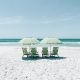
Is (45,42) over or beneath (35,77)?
over

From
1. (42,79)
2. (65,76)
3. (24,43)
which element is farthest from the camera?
(24,43)

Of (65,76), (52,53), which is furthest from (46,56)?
(65,76)

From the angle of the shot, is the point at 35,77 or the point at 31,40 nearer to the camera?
the point at 35,77

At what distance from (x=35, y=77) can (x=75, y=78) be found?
191 centimetres

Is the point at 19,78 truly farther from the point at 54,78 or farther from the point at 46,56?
the point at 46,56

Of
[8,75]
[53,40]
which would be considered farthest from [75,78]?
[53,40]

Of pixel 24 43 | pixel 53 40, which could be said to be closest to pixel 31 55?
pixel 24 43

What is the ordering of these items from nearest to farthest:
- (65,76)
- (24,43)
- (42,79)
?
(42,79)
(65,76)
(24,43)

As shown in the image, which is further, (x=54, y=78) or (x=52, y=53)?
(x=52, y=53)

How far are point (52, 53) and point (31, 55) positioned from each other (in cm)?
189

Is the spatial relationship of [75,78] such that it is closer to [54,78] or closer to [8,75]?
[54,78]

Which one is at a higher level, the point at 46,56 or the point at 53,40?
the point at 53,40

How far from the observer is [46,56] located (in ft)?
57.0

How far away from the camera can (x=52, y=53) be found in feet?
56.9
